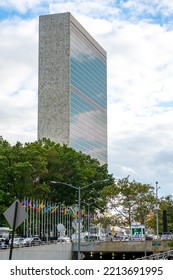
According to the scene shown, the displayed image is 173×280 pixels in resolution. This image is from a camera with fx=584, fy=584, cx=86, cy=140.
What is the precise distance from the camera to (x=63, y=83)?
182250mm

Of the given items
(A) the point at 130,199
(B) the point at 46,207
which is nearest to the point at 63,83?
(A) the point at 130,199

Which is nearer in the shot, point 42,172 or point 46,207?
point 46,207

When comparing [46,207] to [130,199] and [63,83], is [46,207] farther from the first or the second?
[63,83]

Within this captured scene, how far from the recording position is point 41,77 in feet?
634

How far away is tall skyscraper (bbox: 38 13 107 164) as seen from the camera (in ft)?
594

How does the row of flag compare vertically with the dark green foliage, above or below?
below

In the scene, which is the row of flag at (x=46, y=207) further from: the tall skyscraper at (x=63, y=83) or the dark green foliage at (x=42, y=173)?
the tall skyscraper at (x=63, y=83)

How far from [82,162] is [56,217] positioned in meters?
12.8

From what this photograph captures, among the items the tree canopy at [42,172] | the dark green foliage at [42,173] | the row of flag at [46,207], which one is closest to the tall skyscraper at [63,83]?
the dark green foliage at [42,173]

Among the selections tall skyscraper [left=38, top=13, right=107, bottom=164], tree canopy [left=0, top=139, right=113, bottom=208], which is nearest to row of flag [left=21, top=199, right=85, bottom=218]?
tree canopy [left=0, top=139, right=113, bottom=208]

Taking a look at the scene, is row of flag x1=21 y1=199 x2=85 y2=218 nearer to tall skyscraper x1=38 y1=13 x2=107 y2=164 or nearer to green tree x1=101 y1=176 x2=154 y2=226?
green tree x1=101 y1=176 x2=154 y2=226

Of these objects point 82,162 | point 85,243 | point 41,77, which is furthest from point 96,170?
point 41,77
